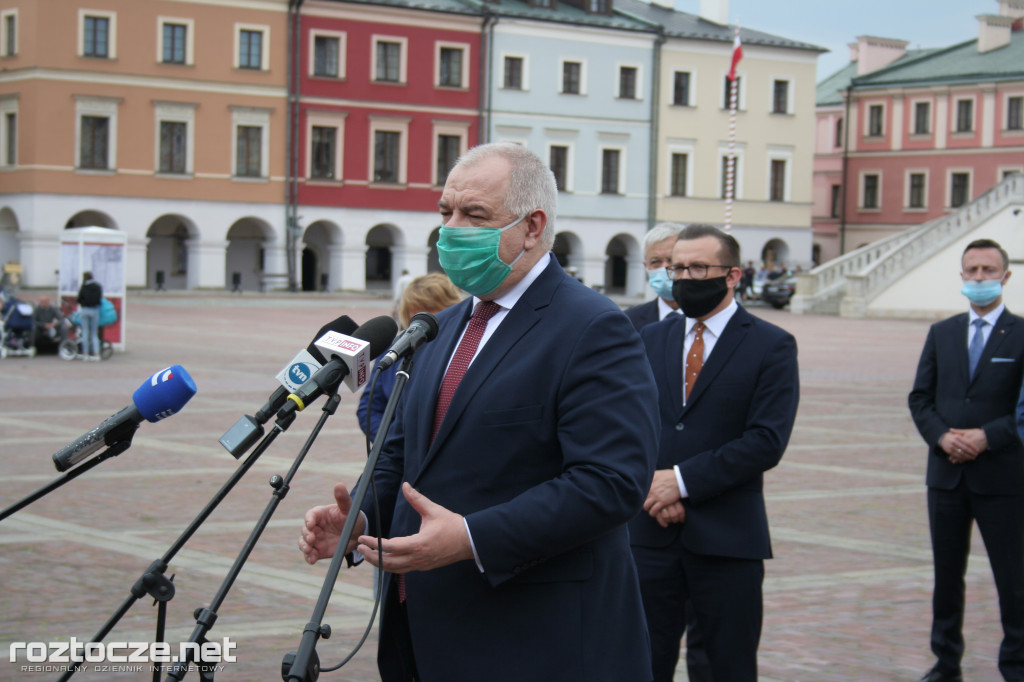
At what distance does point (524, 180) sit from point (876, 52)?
252ft

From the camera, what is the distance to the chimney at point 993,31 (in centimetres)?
6888

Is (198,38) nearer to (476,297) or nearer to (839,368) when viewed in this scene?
(839,368)

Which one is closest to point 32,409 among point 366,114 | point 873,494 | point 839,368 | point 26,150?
point 873,494

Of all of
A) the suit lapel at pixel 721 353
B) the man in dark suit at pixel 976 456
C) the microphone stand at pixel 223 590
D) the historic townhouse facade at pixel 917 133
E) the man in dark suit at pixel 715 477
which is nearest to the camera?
the microphone stand at pixel 223 590

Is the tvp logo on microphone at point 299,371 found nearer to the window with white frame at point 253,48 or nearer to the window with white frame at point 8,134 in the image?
the window with white frame at point 8,134

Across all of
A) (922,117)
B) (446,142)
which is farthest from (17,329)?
(922,117)

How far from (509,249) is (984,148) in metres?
69.2

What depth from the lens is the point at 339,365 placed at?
3.04 metres

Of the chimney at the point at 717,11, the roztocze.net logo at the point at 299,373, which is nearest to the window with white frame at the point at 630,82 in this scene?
the chimney at the point at 717,11

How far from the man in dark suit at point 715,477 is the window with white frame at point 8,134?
49.2 metres

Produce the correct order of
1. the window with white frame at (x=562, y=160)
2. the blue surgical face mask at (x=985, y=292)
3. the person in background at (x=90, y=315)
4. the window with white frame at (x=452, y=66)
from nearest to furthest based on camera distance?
the blue surgical face mask at (x=985, y=292)
the person in background at (x=90, y=315)
the window with white frame at (x=452, y=66)
the window with white frame at (x=562, y=160)

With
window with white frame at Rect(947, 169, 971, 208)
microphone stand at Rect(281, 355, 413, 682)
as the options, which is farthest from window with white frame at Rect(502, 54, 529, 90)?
microphone stand at Rect(281, 355, 413, 682)

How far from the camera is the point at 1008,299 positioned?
161 feet

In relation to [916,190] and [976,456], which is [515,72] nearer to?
[916,190]
